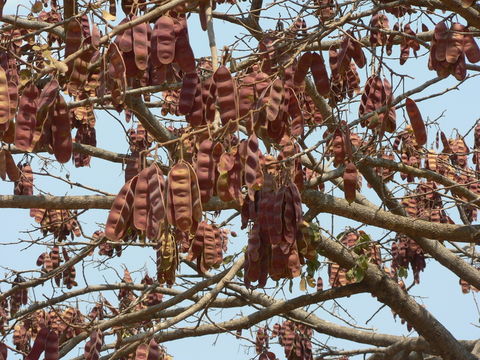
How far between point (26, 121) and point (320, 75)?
1.46 m

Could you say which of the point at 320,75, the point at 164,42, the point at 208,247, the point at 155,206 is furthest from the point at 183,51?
the point at 208,247

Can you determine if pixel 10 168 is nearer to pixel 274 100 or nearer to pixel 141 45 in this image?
pixel 141 45

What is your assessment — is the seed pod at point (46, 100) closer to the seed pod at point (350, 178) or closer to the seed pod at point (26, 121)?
the seed pod at point (26, 121)

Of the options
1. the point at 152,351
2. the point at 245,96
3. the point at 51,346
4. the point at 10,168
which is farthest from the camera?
the point at 51,346

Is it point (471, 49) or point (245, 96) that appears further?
point (471, 49)

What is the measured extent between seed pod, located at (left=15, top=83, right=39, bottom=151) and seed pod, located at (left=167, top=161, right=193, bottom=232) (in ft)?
2.13

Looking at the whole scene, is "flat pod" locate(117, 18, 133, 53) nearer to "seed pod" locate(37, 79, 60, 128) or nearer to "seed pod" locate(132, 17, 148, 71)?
"seed pod" locate(132, 17, 148, 71)

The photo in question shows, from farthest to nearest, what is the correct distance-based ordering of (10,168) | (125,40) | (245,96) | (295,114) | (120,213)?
(295,114) < (245,96) < (10,168) < (125,40) < (120,213)

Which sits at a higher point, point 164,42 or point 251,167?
point 164,42

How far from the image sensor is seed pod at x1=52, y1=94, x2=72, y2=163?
3.53 meters

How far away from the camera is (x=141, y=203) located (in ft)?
10.5

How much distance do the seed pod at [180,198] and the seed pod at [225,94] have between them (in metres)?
0.49

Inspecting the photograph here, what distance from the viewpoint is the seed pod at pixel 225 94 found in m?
3.62

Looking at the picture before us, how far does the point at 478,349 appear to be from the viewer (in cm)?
745
